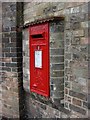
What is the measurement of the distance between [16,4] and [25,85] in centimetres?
131

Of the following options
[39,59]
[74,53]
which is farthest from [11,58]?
[74,53]

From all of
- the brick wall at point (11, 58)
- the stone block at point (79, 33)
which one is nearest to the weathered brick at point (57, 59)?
the stone block at point (79, 33)

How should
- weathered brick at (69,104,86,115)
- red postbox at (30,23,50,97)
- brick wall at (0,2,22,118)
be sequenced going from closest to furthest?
weathered brick at (69,104,86,115) → red postbox at (30,23,50,97) → brick wall at (0,2,22,118)

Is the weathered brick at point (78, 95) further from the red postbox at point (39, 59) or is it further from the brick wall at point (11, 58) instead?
the brick wall at point (11, 58)

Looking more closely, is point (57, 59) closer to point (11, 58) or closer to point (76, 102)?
point (76, 102)

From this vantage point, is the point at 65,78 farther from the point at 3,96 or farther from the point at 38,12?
the point at 3,96

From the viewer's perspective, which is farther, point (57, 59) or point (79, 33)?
point (57, 59)

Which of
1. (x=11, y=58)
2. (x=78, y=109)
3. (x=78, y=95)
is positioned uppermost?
(x=11, y=58)

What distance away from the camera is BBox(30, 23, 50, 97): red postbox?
3.41 m

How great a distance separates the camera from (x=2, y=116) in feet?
14.7

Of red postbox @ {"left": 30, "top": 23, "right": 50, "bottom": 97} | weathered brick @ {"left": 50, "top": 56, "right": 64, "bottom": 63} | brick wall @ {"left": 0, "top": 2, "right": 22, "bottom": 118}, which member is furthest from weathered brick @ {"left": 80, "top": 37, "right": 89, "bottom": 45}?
brick wall @ {"left": 0, "top": 2, "right": 22, "bottom": 118}

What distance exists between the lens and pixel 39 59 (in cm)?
355

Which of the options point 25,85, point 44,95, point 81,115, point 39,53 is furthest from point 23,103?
point 81,115

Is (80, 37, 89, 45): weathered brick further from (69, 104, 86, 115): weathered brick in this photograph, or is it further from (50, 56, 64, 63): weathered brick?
(69, 104, 86, 115): weathered brick
